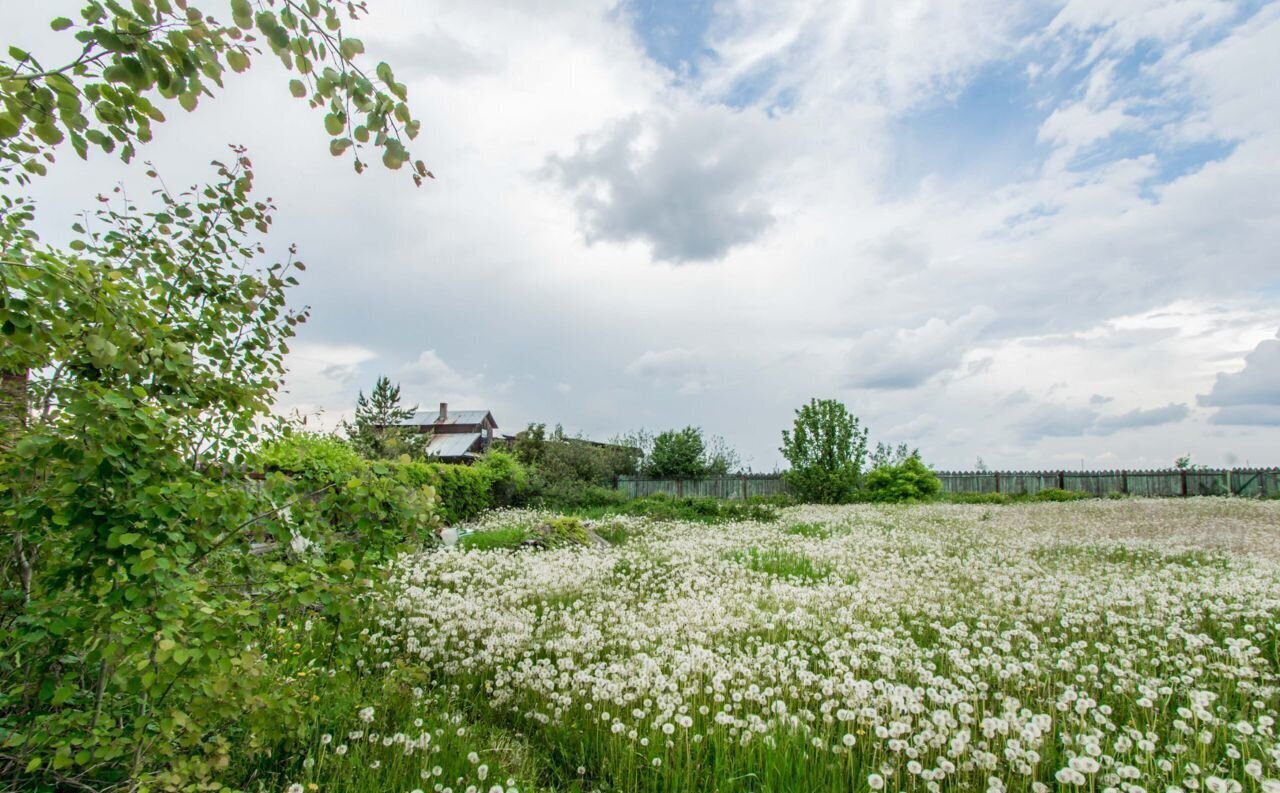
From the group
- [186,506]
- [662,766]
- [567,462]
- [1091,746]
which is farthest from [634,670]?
[567,462]

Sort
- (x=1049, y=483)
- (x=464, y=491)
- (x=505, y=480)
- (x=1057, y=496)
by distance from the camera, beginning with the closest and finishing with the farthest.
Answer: (x=464, y=491) → (x=505, y=480) → (x=1057, y=496) → (x=1049, y=483)

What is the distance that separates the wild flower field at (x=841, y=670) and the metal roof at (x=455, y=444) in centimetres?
3707

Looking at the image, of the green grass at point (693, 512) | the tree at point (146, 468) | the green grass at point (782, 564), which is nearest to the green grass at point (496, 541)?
the green grass at point (782, 564)

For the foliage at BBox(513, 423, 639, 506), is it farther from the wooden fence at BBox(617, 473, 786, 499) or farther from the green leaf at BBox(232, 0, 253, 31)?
the green leaf at BBox(232, 0, 253, 31)

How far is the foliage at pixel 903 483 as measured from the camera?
27.5 metres

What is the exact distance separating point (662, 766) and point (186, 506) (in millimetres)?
2865

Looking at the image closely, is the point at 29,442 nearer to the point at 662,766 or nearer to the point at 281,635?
the point at 662,766

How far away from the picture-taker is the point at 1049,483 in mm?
32812

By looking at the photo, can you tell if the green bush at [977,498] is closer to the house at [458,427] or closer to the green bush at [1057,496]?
the green bush at [1057,496]

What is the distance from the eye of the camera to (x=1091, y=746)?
3.20m

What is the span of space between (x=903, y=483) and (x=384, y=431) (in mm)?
23855

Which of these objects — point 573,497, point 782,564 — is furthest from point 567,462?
point 782,564

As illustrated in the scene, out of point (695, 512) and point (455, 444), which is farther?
point (455, 444)

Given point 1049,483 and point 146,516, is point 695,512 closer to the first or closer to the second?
point 146,516
